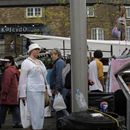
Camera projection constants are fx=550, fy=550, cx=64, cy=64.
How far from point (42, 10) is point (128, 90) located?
2150 inches

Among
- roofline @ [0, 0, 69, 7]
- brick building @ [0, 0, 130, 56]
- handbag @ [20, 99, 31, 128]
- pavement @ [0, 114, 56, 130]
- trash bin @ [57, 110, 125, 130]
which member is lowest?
pavement @ [0, 114, 56, 130]

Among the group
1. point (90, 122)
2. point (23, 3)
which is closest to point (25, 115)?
point (90, 122)

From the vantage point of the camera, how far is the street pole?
27.7ft

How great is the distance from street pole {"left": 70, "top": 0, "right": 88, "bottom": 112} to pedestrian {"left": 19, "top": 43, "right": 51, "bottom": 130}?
1.29m

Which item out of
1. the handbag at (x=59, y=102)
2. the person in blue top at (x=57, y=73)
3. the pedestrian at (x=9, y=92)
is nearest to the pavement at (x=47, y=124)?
the pedestrian at (x=9, y=92)

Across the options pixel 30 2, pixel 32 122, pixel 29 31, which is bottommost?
pixel 32 122

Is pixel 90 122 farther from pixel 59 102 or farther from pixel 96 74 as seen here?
pixel 96 74

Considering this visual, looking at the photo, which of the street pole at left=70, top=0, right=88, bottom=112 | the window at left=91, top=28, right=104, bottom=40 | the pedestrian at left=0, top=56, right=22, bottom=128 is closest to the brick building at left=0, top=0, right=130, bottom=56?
the window at left=91, top=28, right=104, bottom=40

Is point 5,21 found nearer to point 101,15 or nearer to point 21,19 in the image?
point 21,19

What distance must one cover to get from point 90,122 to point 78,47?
2.79 metres

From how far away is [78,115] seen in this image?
6078 mm

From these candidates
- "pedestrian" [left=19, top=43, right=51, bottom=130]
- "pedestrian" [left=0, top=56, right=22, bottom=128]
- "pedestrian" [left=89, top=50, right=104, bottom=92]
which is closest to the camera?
"pedestrian" [left=19, top=43, right=51, bottom=130]

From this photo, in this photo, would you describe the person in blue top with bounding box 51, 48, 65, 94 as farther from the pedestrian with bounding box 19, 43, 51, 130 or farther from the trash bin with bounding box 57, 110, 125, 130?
the trash bin with bounding box 57, 110, 125, 130

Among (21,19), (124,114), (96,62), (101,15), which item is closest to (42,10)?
(21,19)
